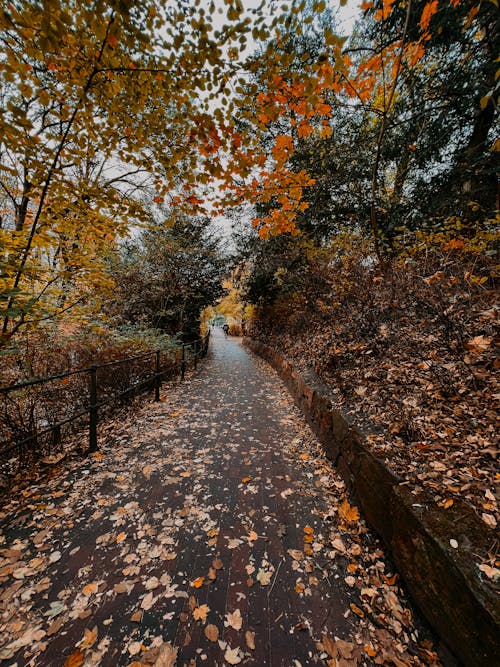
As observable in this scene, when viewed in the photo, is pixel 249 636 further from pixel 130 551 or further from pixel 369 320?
pixel 369 320

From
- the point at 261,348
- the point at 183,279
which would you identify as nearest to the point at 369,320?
the point at 183,279

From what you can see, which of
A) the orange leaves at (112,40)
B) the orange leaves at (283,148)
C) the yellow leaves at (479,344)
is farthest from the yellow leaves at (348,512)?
the orange leaves at (283,148)

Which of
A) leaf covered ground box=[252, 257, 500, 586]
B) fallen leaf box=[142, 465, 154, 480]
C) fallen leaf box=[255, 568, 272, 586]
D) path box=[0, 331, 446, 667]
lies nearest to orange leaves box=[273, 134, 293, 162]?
leaf covered ground box=[252, 257, 500, 586]

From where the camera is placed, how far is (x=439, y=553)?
164 cm

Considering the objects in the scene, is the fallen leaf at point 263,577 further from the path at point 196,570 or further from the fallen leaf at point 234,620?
the fallen leaf at point 234,620

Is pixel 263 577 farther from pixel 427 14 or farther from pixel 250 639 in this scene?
pixel 427 14

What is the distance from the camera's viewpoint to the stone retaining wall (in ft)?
4.44

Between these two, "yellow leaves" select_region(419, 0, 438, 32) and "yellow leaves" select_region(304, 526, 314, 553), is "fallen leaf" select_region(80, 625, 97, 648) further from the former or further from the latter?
"yellow leaves" select_region(419, 0, 438, 32)

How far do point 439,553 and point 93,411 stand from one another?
3930 mm

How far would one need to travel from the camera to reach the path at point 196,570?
1.63 meters

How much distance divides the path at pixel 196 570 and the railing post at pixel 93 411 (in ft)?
0.87

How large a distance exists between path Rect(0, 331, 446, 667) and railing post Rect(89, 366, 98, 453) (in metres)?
0.27

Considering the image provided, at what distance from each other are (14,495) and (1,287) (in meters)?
2.31

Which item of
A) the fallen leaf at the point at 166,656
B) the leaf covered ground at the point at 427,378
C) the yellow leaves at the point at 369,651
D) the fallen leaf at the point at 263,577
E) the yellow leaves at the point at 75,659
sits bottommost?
the fallen leaf at the point at 263,577
